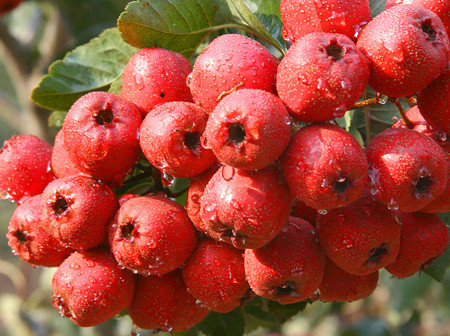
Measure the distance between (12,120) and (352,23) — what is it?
224 cm

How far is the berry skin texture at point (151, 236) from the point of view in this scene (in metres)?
1.20

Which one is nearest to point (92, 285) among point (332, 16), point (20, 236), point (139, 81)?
point (20, 236)

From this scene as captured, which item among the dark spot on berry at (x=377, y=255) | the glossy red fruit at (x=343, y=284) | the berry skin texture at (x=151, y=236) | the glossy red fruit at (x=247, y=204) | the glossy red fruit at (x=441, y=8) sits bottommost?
the glossy red fruit at (x=343, y=284)

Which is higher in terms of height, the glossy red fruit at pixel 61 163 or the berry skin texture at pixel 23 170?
the glossy red fruit at pixel 61 163

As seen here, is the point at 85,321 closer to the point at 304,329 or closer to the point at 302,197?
the point at 302,197

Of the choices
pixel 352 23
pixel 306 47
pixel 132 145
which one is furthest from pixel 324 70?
pixel 132 145

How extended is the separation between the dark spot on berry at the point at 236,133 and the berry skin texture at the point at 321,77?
125mm

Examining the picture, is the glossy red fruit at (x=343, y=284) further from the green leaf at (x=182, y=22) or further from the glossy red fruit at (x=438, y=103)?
the green leaf at (x=182, y=22)

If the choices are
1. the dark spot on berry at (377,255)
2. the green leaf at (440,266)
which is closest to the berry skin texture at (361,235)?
the dark spot on berry at (377,255)

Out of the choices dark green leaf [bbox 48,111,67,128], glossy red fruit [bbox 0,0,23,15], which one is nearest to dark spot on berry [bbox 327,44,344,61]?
dark green leaf [bbox 48,111,67,128]

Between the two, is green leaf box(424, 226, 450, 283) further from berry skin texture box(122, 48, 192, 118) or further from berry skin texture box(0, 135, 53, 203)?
berry skin texture box(0, 135, 53, 203)

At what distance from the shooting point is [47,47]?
283 cm

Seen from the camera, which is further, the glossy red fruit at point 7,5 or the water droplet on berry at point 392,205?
the glossy red fruit at point 7,5

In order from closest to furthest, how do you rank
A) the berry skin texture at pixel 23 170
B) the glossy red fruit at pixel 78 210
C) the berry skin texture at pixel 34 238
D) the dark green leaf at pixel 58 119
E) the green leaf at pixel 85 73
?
the glossy red fruit at pixel 78 210, the berry skin texture at pixel 34 238, the berry skin texture at pixel 23 170, the green leaf at pixel 85 73, the dark green leaf at pixel 58 119
